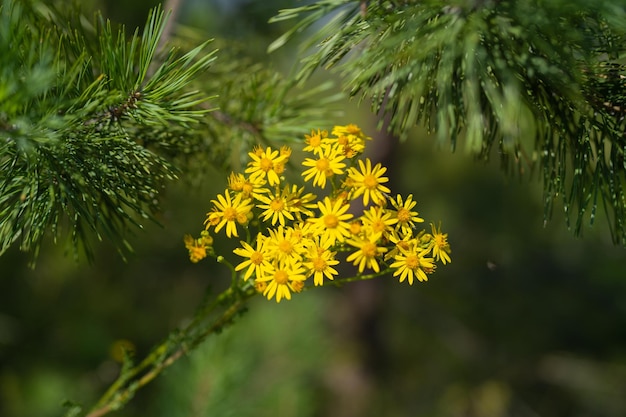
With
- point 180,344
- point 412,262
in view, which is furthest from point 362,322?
point 412,262

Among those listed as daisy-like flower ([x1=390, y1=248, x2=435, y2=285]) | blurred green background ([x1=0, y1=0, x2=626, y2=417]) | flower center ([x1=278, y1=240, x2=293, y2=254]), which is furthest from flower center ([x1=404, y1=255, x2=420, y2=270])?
blurred green background ([x1=0, y1=0, x2=626, y2=417])

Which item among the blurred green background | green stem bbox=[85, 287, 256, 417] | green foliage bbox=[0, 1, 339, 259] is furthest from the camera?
the blurred green background

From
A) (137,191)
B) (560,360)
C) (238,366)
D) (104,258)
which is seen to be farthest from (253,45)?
(560,360)

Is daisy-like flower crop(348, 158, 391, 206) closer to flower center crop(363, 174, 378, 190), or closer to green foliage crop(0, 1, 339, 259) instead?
flower center crop(363, 174, 378, 190)

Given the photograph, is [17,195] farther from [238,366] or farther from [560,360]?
[560,360]

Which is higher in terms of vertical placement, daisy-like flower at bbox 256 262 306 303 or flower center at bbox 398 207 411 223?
daisy-like flower at bbox 256 262 306 303

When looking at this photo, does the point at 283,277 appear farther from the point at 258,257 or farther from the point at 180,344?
the point at 180,344

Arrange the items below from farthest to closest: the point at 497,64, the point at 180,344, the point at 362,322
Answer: the point at 362,322, the point at 180,344, the point at 497,64

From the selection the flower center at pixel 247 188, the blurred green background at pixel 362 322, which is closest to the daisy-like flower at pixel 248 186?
the flower center at pixel 247 188
